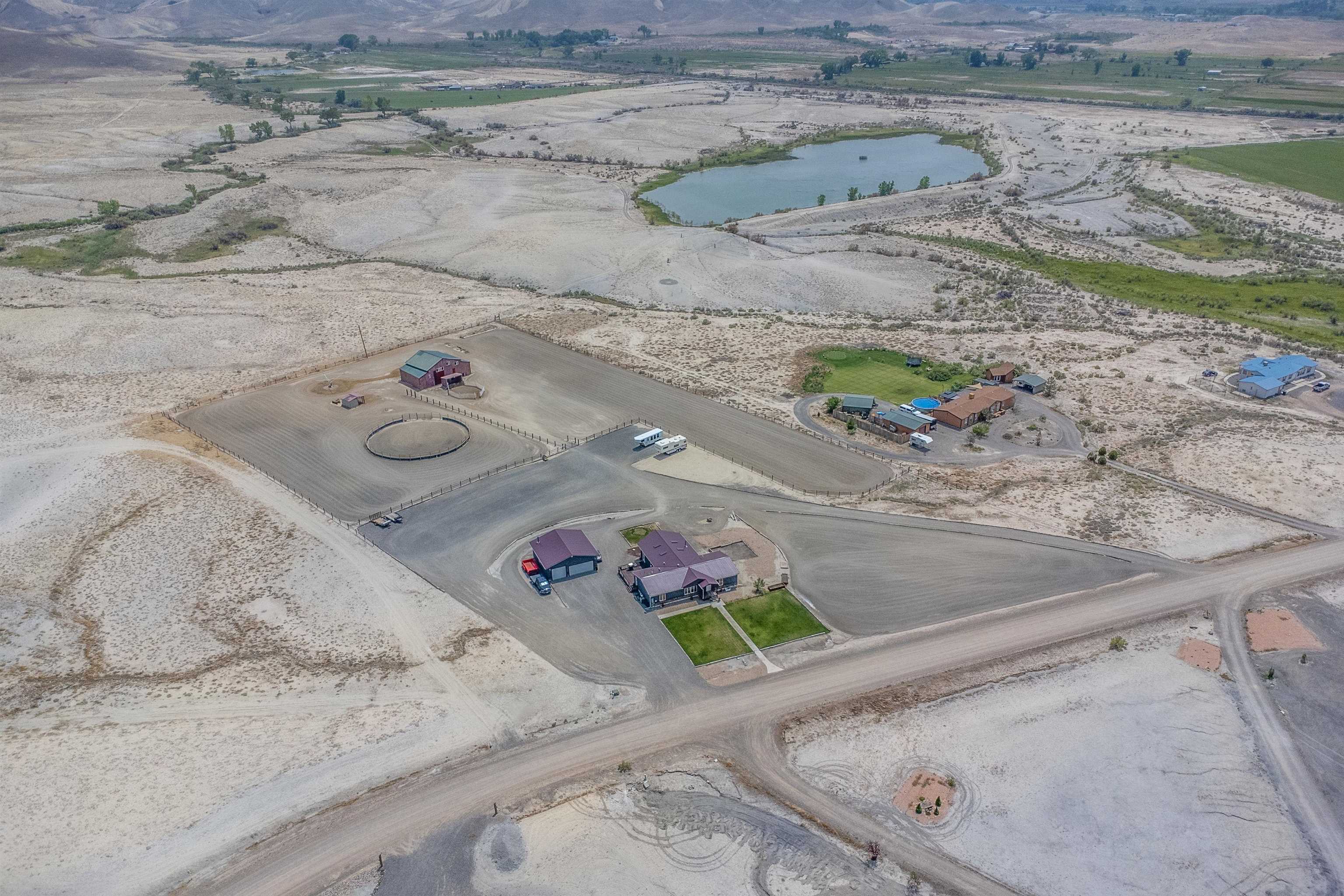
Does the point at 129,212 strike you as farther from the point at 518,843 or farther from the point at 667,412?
the point at 518,843

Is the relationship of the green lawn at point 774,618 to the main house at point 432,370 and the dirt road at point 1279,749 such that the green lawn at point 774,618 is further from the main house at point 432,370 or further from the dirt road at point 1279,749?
the main house at point 432,370

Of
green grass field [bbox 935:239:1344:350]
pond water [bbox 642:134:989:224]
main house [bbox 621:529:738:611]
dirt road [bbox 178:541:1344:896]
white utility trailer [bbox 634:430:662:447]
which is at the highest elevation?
pond water [bbox 642:134:989:224]

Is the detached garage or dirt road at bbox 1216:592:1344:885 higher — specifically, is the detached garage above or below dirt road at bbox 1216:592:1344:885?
above

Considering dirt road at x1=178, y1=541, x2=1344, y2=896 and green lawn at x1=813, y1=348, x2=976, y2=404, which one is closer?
dirt road at x1=178, y1=541, x2=1344, y2=896

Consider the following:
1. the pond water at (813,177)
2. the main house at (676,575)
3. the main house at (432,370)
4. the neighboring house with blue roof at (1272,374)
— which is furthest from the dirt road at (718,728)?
the pond water at (813,177)

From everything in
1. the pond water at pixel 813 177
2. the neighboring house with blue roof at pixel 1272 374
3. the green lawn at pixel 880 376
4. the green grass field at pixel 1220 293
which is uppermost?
the pond water at pixel 813 177

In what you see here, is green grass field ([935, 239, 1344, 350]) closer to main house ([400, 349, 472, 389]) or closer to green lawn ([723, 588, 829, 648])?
green lawn ([723, 588, 829, 648])

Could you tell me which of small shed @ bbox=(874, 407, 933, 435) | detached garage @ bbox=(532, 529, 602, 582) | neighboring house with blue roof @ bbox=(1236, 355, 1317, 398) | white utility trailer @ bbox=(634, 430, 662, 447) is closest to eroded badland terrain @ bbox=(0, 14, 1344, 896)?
small shed @ bbox=(874, 407, 933, 435)
